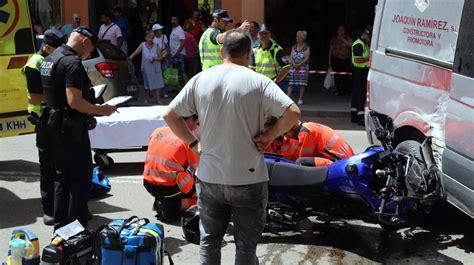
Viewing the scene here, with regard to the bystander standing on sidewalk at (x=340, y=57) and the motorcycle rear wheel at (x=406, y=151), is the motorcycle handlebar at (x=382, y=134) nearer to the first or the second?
the motorcycle rear wheel at (x=406, y=151)

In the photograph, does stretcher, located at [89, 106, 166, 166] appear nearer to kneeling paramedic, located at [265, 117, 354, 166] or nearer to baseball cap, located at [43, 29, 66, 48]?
baseball cap, located at [43, 29, 66, 48]

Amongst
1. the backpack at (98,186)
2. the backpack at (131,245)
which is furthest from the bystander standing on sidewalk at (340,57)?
the backpack at (131,245)

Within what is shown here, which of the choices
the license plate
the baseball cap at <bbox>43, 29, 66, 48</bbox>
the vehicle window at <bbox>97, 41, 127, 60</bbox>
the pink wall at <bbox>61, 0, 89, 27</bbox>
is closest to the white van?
Answer: the baseball cap at <bbox>43, 29, 66, 48</bbox>

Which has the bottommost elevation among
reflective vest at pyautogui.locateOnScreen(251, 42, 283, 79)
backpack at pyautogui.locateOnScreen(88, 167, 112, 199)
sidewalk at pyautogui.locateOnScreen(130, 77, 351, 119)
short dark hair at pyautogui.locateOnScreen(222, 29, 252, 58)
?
sidewalk at pyautogui.locateOnScreen(130, 77, 351, 119)

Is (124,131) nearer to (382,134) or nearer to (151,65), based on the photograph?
(382,134)

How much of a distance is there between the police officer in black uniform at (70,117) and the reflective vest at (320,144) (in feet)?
6.05

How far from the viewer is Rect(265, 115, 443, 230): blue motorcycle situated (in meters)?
5.31

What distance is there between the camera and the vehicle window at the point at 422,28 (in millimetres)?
5438

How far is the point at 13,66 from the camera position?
8.13 metres

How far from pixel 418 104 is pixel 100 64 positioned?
6909 millimetres

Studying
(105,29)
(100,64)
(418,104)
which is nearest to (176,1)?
(105,29)

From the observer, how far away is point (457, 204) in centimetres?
526

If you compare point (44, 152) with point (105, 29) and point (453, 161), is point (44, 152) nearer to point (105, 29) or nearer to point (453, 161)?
point (453, 161)

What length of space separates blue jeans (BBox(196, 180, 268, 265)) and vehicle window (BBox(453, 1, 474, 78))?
201cm
